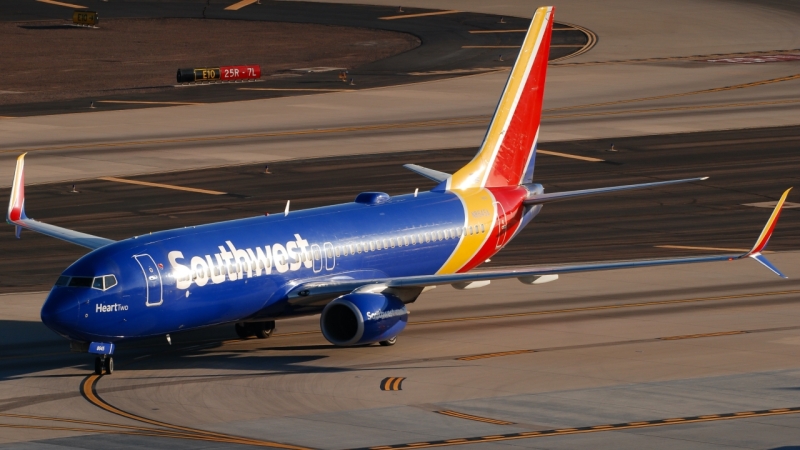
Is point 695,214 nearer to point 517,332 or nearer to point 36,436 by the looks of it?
point 517,332

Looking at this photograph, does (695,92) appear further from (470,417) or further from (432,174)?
(470,417)

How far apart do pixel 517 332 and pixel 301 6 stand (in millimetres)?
103231

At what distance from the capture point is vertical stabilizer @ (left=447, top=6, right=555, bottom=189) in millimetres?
50844

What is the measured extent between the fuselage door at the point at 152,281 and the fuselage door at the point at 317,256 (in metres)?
5.42

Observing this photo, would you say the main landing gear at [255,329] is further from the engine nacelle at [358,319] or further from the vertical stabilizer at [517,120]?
the vertical stabilizer at [517,120]

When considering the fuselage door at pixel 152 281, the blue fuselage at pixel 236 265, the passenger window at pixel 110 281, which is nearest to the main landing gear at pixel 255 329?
the blue fuselage at pixel 236 265

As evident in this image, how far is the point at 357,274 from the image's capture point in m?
44.5

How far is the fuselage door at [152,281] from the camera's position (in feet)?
130

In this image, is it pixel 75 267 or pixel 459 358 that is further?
pixel 459 358

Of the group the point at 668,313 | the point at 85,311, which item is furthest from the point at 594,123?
the point at 85,311

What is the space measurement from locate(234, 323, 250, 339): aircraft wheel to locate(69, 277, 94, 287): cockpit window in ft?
23.5

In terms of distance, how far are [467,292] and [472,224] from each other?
5.15m

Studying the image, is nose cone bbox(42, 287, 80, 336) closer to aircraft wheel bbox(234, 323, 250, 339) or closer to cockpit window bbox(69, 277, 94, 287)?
cockpit window bbox(69, 277, 94, 287)

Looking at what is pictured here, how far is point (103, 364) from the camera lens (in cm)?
4038
